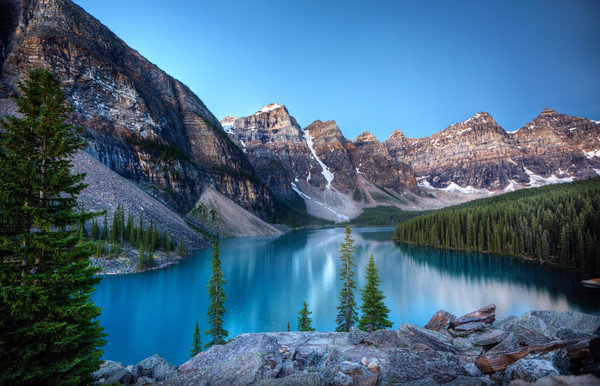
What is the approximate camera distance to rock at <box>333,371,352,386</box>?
23.4 ft

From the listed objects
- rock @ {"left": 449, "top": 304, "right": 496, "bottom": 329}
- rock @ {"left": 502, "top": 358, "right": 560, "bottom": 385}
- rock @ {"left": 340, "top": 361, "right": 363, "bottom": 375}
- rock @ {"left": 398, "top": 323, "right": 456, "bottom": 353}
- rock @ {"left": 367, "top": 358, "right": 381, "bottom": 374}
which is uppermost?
rock @ {"left": 502, "top": 358, "right": 560, "bottom": 385}

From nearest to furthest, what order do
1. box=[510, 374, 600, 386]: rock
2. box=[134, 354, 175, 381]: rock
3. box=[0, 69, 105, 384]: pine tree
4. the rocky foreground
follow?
box=[510, 374, 600, 386]: rock < the rocky foreground < box=[0, 69, 105, 384]: pine tree < box=[134, 354, 175, 381]: rock

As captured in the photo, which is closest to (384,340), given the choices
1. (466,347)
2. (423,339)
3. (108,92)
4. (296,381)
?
(423,339)

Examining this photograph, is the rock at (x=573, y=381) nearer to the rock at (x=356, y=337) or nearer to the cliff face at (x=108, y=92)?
A: the rock at (x=356, y=337)

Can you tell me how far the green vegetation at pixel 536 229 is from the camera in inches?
1690

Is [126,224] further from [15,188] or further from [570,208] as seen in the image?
[570,208]

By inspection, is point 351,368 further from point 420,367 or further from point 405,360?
point 420,367

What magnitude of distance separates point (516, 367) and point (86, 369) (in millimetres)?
10507

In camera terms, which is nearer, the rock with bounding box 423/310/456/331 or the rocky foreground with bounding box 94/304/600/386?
the rocky foreground with bounding box 94/304/600/386

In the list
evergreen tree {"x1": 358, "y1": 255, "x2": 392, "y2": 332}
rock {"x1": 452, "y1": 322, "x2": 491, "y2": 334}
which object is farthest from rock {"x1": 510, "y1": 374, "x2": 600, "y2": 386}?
evergreen tree {"x1": 358, "y1": 255, "x2": 392, "y2": 332}

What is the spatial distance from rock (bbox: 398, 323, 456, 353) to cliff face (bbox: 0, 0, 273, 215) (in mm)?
94195

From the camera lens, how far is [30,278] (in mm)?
6496

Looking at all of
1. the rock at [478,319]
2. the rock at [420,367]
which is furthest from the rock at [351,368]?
the rock at [478,319]

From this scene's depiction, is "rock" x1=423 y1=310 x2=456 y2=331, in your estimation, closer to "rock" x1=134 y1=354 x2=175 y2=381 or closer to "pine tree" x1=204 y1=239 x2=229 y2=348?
"pine tree" x1=204 y1=239 x2=229 y2=348
